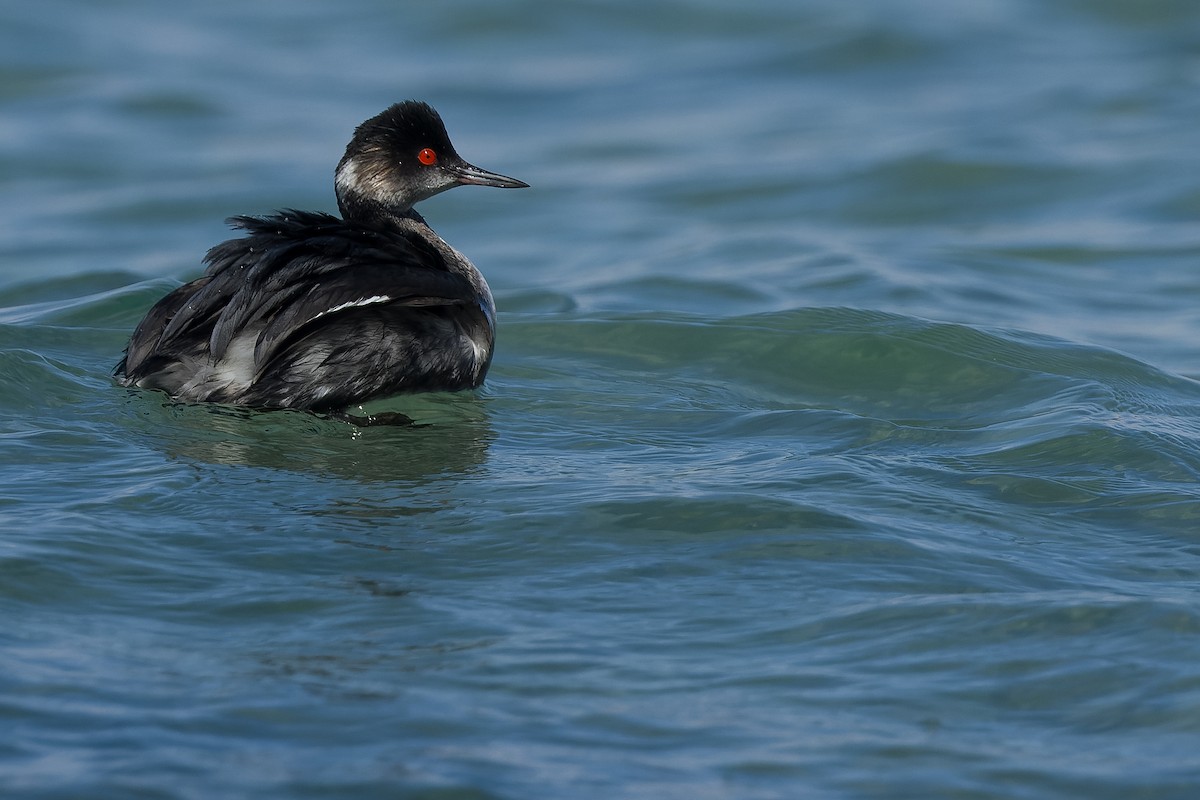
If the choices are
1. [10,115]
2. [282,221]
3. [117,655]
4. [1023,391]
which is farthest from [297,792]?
[10,115]

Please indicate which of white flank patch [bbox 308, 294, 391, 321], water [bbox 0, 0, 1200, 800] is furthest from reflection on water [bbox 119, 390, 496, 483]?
white flank patch [bbox 308, 294, 391, 321]

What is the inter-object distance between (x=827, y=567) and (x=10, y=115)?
11.3 metres

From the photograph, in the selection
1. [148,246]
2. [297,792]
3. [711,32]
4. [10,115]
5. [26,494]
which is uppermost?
[711,32]

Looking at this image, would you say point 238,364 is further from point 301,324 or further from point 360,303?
point 360,303

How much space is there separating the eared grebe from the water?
0.16 metres

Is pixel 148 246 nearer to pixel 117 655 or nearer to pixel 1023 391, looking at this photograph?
pixel 1023 391

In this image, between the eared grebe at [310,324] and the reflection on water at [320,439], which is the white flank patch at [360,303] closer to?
the eared grebe at [310,324]

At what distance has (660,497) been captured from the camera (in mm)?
5730

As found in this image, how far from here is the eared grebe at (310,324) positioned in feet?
21.1

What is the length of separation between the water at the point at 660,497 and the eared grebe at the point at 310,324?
0.52 feet

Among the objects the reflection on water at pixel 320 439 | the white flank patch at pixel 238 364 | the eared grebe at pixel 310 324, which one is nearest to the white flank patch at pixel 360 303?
the eared grebe at pixel 310 324

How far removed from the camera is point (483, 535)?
5359mm

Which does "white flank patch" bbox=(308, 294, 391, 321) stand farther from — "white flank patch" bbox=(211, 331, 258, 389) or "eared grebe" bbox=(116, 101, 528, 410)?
"white flank patch" bbox=(211, 331, 258, 389)

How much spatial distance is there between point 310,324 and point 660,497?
1719 mm
